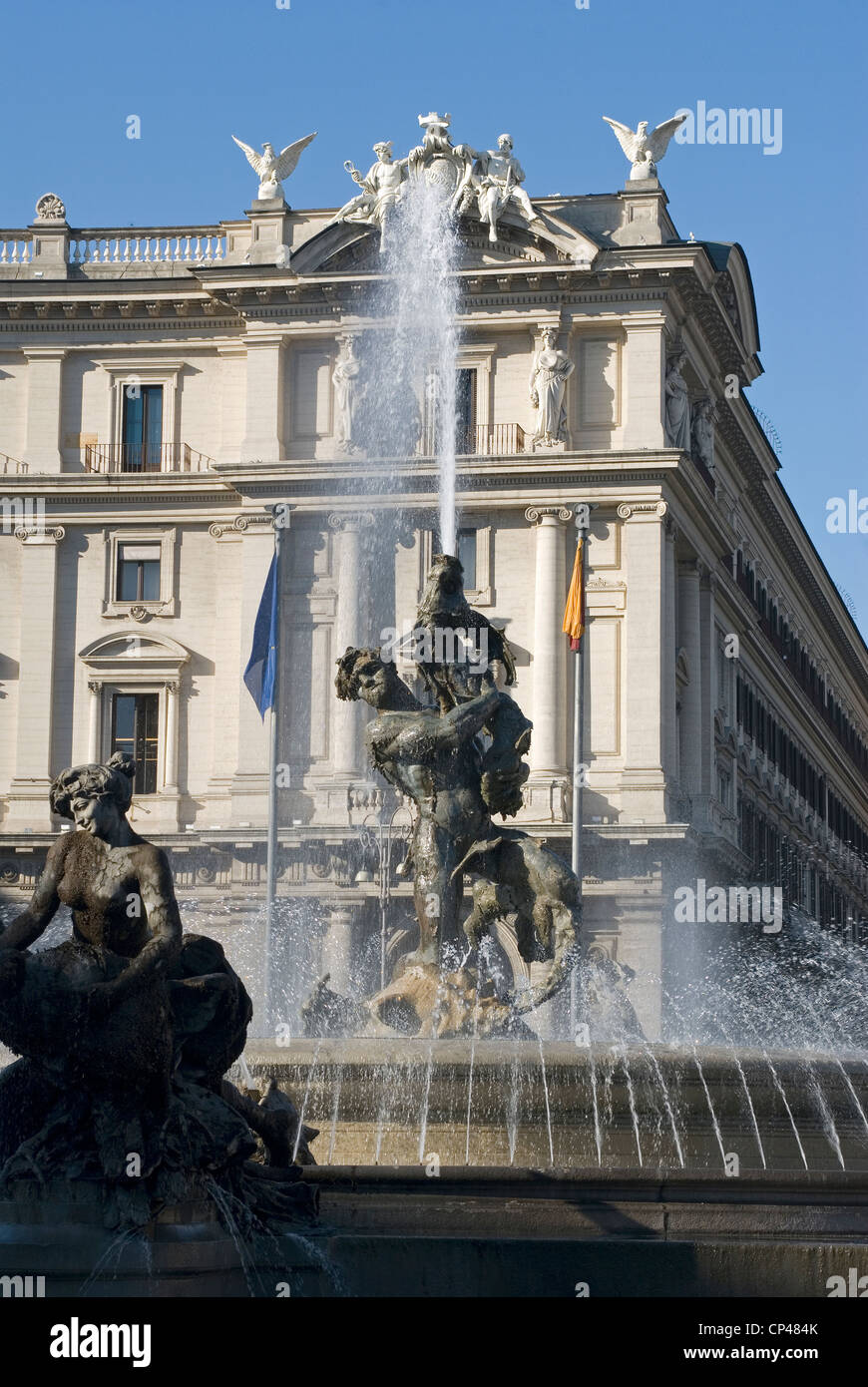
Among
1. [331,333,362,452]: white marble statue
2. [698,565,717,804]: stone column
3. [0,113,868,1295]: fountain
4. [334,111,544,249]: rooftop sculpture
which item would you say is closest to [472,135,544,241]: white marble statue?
[334,111,544,249]: rooftop sculpture

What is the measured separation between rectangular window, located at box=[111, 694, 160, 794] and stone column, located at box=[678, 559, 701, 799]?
1155 cm

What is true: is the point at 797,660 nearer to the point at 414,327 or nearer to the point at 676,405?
the point at 676,405

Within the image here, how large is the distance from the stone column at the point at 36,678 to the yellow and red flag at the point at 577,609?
14710 mm

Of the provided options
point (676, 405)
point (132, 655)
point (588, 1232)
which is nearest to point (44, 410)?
point (132, 655)

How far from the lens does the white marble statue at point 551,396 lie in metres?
51.4

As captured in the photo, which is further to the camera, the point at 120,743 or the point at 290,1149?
the point at 120,743

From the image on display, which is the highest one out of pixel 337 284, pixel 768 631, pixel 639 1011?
pixel 337 284

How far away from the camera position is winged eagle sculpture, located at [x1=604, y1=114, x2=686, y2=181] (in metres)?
53.9

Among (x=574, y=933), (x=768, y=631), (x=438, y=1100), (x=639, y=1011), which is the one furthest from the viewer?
(x=768, y=631)

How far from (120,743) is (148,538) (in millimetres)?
4833

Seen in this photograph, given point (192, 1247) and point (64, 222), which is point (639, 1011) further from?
point (192, 1247)

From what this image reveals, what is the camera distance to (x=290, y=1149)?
1042 cm

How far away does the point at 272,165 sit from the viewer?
182ft
